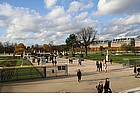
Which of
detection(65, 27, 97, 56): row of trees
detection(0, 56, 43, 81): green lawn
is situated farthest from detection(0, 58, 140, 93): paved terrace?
detection(65, 27, 97, 56): row of trees

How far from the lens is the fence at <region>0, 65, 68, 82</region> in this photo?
6203 mm

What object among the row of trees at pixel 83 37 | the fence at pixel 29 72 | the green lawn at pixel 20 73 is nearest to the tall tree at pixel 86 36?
the row of trees at pixel 83 37

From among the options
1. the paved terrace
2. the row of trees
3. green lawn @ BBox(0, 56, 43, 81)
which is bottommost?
the paved terrace

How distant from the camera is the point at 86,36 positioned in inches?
232

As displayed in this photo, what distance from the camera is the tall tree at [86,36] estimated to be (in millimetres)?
5682

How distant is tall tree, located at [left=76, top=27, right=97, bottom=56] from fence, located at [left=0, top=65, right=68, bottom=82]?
49.8 inches

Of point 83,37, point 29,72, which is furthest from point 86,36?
point 29,72

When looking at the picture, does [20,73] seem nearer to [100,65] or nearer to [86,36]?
[86,36]

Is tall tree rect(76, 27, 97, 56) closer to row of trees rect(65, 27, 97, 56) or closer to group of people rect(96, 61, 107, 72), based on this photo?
row of trees rect(65, 27, 97, 56)

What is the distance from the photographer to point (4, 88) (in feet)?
17.9

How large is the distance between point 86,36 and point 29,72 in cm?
221
